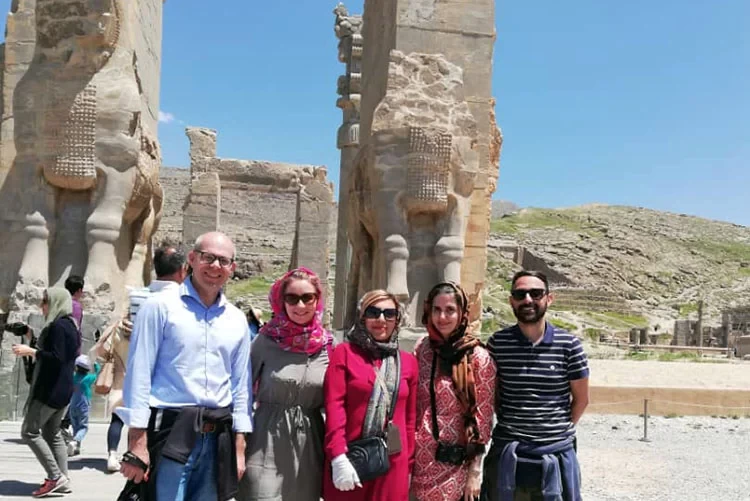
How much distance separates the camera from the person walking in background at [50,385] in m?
3.79

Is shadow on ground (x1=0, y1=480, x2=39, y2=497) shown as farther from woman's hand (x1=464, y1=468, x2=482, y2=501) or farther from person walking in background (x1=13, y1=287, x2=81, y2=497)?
woman's hand (x1=464, y1=468, x2=482, y2=501)

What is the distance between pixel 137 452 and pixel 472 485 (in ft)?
3.84

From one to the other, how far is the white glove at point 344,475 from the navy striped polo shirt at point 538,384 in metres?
0.61

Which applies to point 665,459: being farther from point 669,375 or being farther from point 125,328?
point 669,375

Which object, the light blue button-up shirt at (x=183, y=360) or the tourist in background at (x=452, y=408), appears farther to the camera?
the tourist in background at (x=452, y=408)

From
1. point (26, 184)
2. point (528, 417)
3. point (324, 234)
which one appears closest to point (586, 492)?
point (528, 417)

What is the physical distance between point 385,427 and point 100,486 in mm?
2351

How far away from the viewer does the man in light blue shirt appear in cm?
244

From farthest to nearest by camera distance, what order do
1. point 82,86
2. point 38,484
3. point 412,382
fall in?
point 82,86 → point 38,484 → point 412,382

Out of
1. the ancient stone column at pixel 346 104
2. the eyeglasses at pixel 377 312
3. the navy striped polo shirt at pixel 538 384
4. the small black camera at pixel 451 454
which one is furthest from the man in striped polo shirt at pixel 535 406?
the ancient stone column at pixel 346 104

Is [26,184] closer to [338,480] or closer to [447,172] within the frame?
[447,172]

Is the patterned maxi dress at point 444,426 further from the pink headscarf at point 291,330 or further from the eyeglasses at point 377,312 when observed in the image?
the pink headscarf at point 291,330

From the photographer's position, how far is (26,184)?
718 centimetres

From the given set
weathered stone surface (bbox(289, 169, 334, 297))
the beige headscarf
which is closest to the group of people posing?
the beige headscarf
